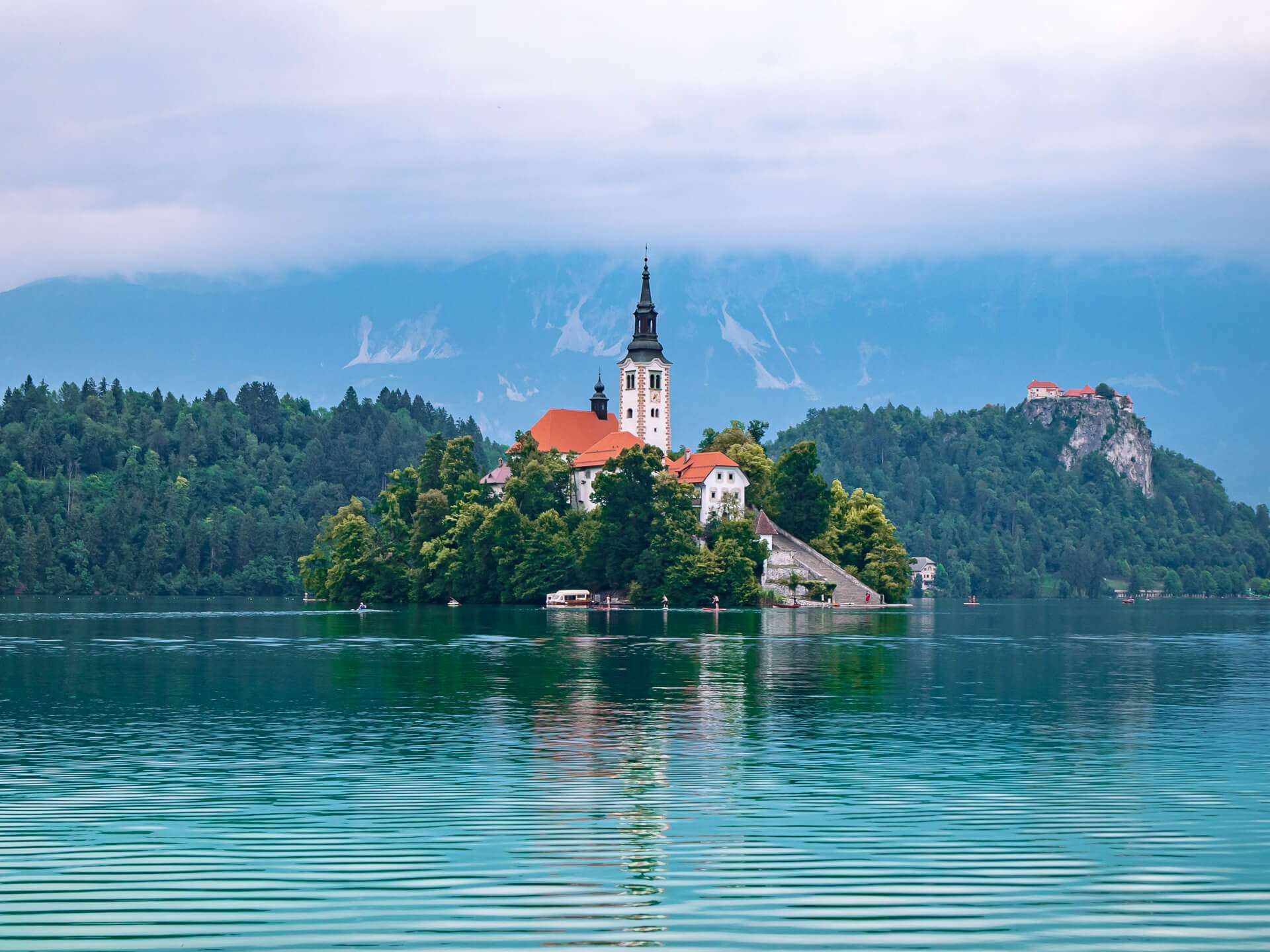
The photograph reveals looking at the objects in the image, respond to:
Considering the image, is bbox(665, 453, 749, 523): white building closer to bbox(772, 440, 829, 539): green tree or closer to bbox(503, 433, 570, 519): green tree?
bbox(772, 440, 829, 539): green tree

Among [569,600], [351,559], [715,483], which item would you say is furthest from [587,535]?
[351,559]

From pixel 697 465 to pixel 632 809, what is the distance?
511 feet

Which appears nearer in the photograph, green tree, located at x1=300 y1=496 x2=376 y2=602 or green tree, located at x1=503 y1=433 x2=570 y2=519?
green tree, located at x1=503 y1=433 x2=570 y2=519

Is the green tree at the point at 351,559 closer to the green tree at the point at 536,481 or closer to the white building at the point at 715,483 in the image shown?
the green tree at the point at 536,481

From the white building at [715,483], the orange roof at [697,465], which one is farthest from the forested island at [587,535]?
the orange roof at [697,465]

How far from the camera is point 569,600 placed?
170 meters

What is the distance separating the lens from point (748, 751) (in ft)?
140

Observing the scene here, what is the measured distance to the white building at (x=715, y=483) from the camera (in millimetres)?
184250

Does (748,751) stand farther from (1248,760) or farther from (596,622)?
(596,622)

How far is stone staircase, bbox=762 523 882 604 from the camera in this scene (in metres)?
177

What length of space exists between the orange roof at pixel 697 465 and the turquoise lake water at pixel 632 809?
110634 millimetres

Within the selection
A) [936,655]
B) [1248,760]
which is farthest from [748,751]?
[936,655]

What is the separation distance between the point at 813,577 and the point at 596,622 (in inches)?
1994

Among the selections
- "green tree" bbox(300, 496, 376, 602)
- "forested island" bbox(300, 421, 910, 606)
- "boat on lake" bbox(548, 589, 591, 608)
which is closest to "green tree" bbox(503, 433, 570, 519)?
"forested island" bbox(300, 421, 910, 606)
